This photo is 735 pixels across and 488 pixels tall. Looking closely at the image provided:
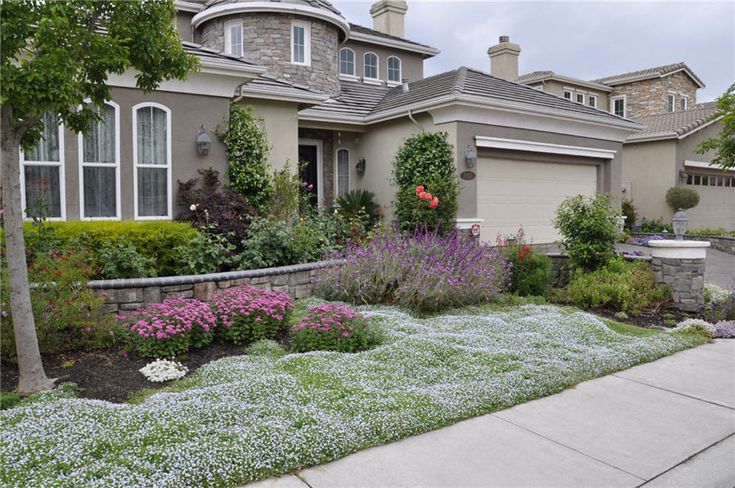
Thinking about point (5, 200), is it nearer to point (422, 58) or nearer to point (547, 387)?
point (547, 387)

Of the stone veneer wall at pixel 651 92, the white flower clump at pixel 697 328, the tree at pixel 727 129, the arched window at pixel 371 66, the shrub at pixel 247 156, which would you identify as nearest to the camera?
the white flower clump at pixel 697 328

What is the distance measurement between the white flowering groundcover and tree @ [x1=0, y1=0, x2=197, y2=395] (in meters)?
0.86

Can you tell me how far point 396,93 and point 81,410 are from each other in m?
12.9

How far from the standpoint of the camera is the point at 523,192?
13734 mm

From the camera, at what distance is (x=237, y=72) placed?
393 inches

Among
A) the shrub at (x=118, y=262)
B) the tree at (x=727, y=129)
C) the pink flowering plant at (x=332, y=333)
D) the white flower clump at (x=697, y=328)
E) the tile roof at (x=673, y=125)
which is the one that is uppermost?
the tile roof at (x=673, y=125)

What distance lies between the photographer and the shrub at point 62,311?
5.33 m

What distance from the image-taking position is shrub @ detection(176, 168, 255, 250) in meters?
9.31

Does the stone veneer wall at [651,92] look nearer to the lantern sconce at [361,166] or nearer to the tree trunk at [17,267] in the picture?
the lantern sconce at [361,166]

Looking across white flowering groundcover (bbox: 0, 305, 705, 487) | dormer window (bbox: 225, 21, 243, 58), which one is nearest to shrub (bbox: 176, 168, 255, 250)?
white flowering groundcover (bbox: 0, 305, 705, 487)

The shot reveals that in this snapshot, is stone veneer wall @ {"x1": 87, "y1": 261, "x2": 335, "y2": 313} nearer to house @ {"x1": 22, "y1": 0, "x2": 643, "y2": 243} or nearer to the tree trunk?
the tree trunk

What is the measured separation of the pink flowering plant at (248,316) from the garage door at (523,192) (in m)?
7.65

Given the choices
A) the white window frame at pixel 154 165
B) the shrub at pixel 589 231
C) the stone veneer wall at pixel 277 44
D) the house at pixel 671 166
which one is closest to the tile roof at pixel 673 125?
the house at pixel 671 166

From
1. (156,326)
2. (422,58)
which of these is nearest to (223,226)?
(156,326)
